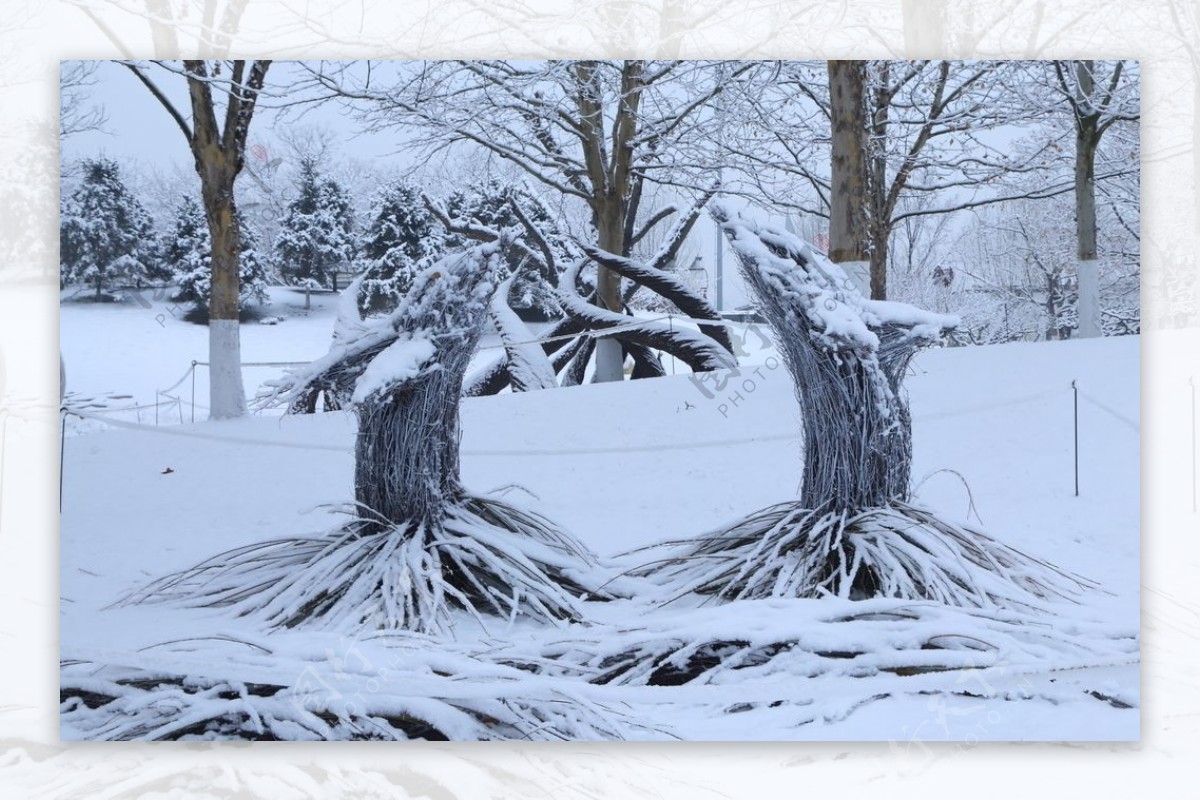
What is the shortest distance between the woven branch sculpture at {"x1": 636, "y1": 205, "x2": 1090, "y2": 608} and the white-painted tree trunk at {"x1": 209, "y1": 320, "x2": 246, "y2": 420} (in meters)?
1.15

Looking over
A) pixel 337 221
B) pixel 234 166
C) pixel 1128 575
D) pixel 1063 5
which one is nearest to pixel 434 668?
pixel 337 221

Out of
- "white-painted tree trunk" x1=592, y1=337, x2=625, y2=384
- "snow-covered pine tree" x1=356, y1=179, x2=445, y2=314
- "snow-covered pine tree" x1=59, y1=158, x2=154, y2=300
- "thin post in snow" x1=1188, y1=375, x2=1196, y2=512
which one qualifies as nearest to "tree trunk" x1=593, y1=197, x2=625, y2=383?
"white-painted tree trunk" x1=592, y1=337, x2=625, y2=384

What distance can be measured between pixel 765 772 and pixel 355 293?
1588 millimetres

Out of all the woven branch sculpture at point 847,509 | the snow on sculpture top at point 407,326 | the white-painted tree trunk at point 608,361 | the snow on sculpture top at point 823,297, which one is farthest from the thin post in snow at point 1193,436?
the snow on sculpture top at point 407,326

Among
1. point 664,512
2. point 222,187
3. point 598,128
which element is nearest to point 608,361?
point 664,512

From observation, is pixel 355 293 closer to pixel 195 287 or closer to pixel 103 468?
pixel 195 287

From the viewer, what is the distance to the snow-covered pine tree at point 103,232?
8.47 feet

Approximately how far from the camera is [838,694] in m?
2.46

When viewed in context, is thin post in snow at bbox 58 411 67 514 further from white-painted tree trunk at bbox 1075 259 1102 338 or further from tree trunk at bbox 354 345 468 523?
white-painted tree trunk at bbox 1075 259 1102 338

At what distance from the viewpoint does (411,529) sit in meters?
2.54

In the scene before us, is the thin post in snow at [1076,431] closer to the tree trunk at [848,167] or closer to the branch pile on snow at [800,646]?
the branch pile on snow at [800,646]

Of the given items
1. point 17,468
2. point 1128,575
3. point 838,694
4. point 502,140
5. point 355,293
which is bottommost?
point 838,694

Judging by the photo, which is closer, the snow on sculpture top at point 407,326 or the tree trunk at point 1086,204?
the snow on sculpture top at point 407,326

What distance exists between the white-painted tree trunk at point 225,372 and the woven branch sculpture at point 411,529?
0.46 feet
